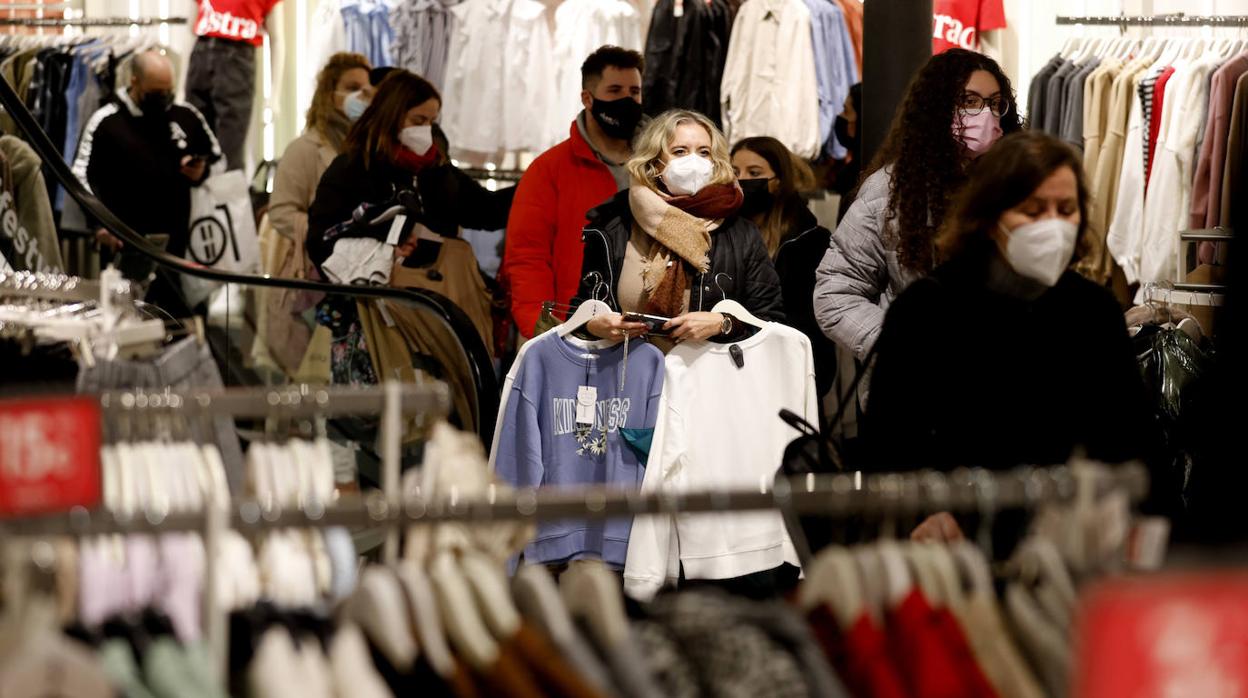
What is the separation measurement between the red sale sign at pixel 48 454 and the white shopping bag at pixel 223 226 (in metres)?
5.43

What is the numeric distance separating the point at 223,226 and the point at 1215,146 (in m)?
4.20

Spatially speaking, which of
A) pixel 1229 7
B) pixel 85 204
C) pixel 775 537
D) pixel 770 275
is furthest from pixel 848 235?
pixel 1229 7

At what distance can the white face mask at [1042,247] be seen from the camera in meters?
3.28

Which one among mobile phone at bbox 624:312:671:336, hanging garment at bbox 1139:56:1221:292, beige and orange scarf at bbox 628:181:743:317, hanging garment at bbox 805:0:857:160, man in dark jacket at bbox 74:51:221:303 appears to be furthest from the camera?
hanging garment at bbox 805:0:857:160

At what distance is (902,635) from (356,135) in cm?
447

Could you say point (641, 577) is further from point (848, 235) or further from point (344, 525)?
point (344, 525)

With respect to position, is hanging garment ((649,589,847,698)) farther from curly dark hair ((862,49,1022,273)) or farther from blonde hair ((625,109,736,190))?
blonde hair ((625,109,736,190))

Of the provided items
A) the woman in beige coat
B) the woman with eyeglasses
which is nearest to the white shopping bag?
the woman in beige coat

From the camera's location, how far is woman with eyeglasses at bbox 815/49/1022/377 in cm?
427

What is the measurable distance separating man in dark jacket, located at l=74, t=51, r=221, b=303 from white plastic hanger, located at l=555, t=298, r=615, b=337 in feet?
11.0

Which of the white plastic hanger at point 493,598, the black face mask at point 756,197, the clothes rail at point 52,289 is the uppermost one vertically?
the black face mask at point 756,197

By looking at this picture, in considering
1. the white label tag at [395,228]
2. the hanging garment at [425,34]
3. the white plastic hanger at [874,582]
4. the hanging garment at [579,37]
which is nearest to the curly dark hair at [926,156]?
the white plastic hanger at [874,582]

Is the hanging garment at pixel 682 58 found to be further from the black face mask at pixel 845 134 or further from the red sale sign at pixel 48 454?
the red sale sign at pixel 48 454

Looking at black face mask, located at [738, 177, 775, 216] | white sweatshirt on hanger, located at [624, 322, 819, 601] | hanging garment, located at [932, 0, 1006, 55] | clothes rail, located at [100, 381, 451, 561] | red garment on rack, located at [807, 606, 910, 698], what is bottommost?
white sweatshirt on hanger, located at [624, 322, 819, 601]
